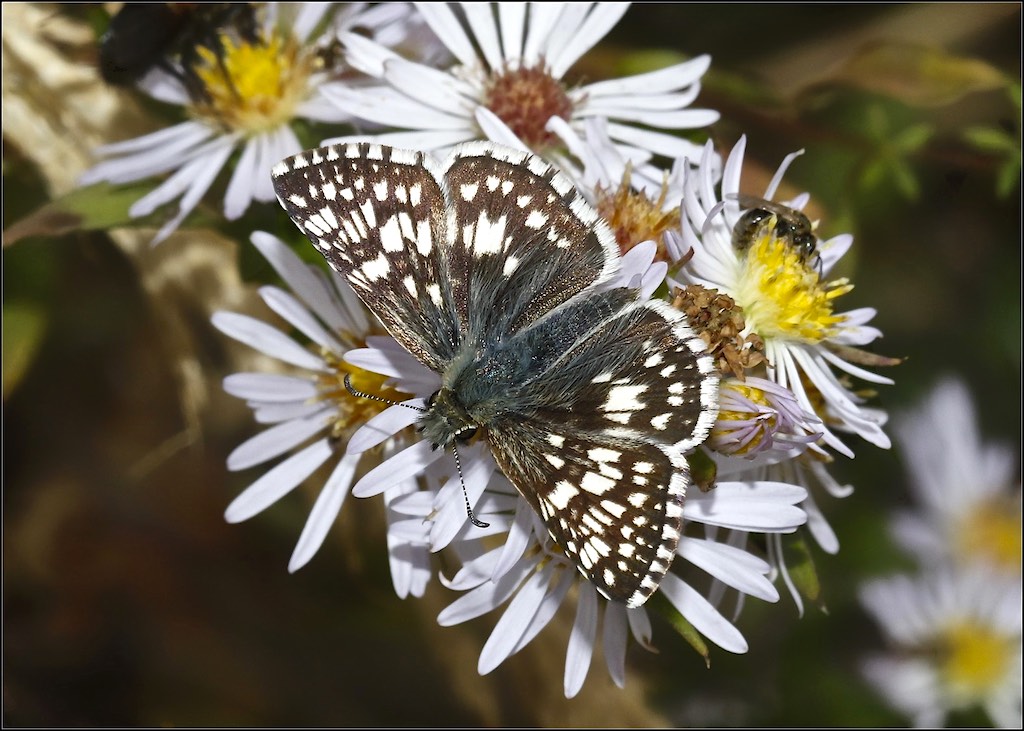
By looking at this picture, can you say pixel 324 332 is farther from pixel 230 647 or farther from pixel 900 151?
pixel 900 151

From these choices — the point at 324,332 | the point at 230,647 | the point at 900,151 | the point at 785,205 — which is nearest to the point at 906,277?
the point at 900,151

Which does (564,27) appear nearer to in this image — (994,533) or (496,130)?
(496,130)

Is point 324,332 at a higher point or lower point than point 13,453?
higher

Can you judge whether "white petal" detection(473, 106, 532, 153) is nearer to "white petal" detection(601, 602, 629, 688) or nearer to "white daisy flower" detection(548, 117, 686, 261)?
"white daisy flower" detection(548, 117, 686, 261)

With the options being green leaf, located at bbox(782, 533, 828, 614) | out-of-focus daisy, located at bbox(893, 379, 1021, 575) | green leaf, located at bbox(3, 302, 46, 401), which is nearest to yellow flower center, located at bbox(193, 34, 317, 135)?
green leaf, located at bbox(3, 302, 46, 401)

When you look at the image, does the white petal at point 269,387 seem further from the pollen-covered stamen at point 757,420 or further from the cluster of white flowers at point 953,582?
the cluster of white flowers at point 953,582

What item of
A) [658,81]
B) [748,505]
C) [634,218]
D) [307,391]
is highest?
[658,81]

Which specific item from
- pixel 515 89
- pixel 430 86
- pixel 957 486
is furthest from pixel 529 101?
pixel 957 486
